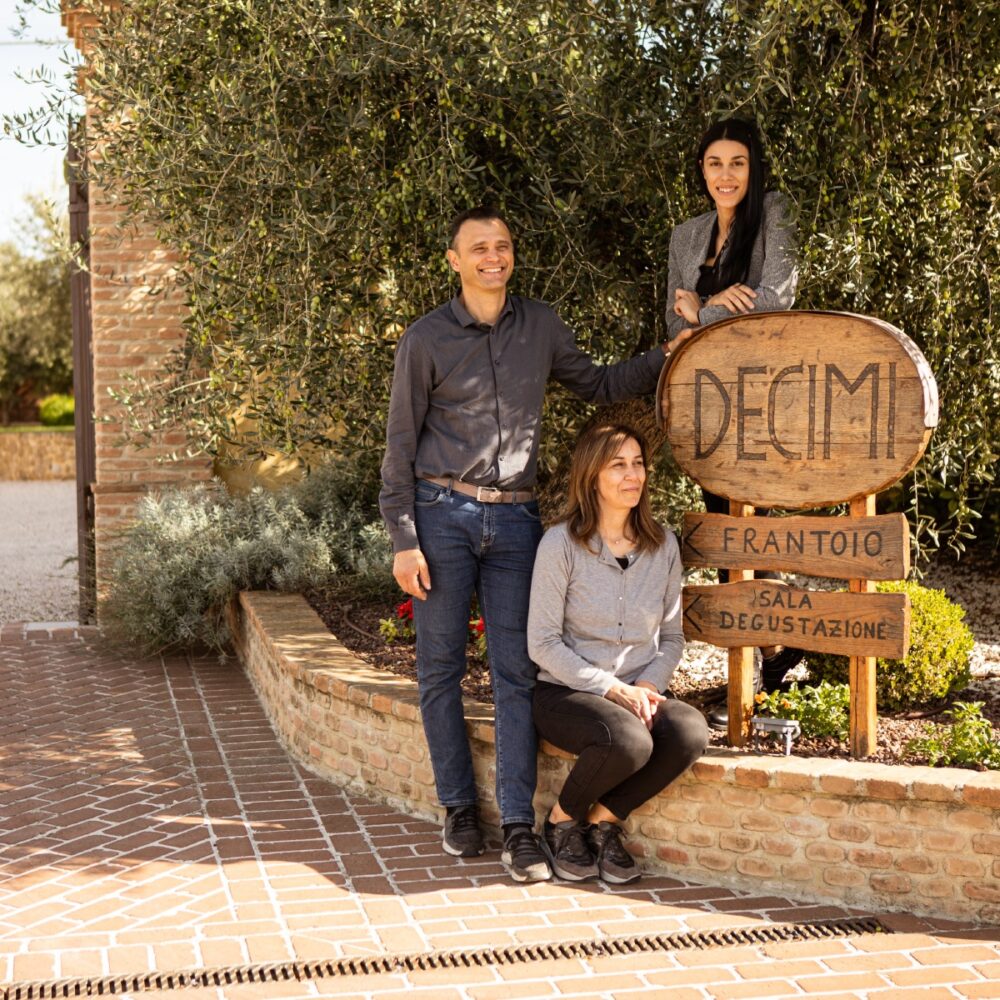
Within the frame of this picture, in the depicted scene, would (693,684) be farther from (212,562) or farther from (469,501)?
(212,562)

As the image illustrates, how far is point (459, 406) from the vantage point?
4.51 meters

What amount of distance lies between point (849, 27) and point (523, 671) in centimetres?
244

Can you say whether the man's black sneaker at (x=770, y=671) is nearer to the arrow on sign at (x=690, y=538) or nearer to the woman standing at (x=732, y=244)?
the woman standing at (x=732, y=244)

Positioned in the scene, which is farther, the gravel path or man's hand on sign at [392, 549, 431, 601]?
the gravel path

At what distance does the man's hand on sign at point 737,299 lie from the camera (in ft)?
15.0

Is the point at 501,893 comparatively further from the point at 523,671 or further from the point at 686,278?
the point at 686,278

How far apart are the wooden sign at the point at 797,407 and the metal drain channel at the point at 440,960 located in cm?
143

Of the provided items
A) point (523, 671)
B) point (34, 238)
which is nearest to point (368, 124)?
point (523, 671)

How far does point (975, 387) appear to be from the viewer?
5.16 metres

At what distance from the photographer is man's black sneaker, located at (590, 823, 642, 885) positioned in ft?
14.1

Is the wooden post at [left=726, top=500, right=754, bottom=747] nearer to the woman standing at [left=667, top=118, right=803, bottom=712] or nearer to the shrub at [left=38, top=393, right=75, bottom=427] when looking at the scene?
the woman standing at [left=667, top=118, right=803, bottom=712]

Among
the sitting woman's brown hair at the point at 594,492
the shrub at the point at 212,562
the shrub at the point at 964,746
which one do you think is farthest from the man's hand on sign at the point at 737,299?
the shrub at the point at 212,562

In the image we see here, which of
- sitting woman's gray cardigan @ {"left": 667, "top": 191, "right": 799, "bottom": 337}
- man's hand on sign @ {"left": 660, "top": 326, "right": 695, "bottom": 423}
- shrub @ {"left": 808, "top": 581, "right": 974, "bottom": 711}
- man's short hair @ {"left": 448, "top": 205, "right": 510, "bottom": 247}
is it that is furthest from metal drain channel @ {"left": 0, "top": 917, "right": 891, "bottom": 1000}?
man's short hair @ {"left": 448, "top": 205, "right": 510, "bottom": 247}

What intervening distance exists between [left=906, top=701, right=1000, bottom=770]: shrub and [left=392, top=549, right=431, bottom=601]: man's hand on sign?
5.83 feet
